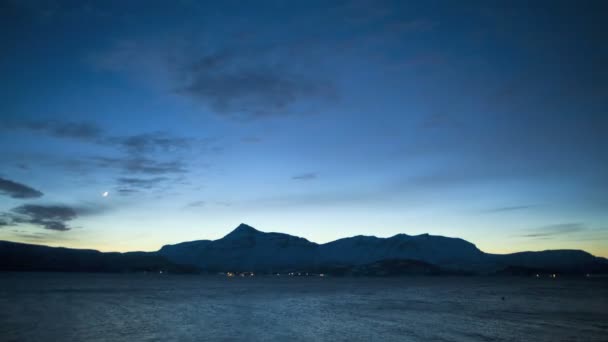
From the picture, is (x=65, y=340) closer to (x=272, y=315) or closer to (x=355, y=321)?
(x=272, y=315)

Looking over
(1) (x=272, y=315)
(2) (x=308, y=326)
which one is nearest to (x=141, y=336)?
(2) (x=308, y=326)

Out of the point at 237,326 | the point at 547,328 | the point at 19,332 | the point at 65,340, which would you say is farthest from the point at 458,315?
the point at 19,332

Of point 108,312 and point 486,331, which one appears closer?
point 486,331

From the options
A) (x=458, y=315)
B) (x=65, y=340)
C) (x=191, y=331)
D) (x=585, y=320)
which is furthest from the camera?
(x=458, y=315)

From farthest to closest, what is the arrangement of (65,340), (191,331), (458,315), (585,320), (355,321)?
(458,315) → (585,320) → (355,321) → (191,331) → (65,340)

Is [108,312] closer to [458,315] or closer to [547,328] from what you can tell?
[458,315]

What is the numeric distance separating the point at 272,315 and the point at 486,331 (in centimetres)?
3425

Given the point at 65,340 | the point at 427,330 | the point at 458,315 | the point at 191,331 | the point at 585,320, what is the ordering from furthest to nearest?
the point at 458,315
the point at 585,320
the point at 427,330
the point at 191,331
the point at 65,340

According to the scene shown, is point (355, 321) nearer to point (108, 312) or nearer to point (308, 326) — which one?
point (308, 326)

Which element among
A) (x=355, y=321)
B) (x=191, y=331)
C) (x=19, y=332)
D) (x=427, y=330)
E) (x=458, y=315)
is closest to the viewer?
(x=19, y=332)

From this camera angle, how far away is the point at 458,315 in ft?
246

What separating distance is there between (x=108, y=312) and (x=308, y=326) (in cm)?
3806

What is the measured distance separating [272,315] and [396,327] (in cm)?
2277

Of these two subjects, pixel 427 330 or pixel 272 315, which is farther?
pixel 272 315
